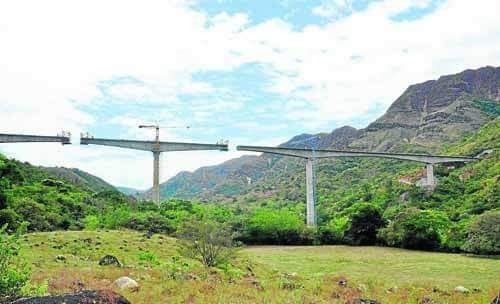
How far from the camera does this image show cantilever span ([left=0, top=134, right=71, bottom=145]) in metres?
58.6

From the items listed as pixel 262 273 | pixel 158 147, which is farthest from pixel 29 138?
pixel 262 273

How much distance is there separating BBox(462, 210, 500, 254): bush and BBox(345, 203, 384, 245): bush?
41.5 ft

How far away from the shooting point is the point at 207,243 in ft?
96.6

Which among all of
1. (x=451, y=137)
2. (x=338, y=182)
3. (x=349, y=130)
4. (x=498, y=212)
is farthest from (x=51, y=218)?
(x=349, y=130)

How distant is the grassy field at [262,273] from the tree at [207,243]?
0.73 m

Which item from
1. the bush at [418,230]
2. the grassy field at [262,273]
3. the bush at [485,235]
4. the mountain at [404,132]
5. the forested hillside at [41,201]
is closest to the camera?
the grassy field at [262,273]

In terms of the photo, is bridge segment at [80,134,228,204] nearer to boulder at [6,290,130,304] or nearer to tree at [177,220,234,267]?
tree at [177,220,234,267]

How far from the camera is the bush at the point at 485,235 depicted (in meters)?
47.6

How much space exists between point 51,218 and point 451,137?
112007 mm

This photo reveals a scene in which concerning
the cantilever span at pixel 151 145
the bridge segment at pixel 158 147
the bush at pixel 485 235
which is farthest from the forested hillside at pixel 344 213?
the cantilever span at pixel 151 145

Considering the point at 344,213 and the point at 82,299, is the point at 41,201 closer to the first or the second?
the point at 344,213

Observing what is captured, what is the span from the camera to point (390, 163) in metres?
115

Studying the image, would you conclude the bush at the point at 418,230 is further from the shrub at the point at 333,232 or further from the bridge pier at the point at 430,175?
the bridge pier at the point at 430,175

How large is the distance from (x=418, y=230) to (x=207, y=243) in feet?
109
